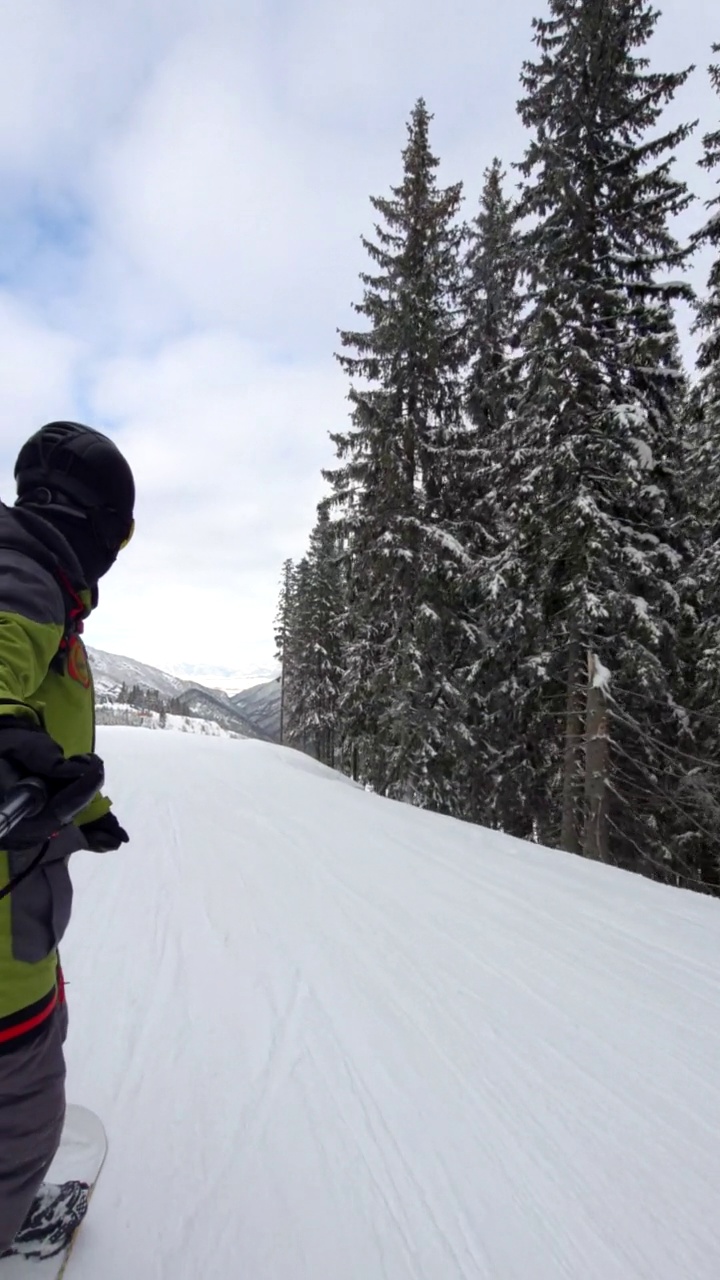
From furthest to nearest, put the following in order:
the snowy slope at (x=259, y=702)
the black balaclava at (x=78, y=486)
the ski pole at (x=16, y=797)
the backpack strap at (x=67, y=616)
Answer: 1. the snowy slope at (x=259, y=702)
2. the black balaclava at (x=78, y=486)
3. the backpack strap at (x=67, y=616)
4. the ski pole at (x=16, y=797)

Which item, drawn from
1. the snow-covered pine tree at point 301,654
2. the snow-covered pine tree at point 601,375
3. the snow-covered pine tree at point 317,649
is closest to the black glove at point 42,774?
the snow-covered pine tree at point 601,375

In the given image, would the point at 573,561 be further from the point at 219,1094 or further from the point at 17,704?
the point at 17,704

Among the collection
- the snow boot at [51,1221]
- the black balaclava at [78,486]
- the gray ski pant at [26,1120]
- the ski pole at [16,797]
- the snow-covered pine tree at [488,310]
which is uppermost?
the snow-covered pine tree at [488,310]

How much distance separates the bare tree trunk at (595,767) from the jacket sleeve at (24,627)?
9.88 metres

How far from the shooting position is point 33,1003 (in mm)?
1435

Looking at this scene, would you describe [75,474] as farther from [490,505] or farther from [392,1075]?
[490,505]

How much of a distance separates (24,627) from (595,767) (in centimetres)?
1052

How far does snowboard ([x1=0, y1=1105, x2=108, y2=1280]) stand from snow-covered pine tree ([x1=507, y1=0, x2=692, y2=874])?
9.02m

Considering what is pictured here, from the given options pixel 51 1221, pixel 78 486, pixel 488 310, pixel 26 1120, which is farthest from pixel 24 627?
pixel 488 310

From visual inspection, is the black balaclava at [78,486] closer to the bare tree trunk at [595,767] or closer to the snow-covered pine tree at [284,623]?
the bare tree trunk at [595,767]

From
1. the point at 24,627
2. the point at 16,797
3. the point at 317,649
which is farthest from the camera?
the point at 317,649

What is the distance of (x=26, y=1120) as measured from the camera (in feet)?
4.70

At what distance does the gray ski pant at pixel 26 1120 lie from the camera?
138 cm

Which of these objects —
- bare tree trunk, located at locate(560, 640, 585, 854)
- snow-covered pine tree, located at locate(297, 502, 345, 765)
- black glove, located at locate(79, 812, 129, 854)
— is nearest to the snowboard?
black glove, located at locate(79, 812, 129, 854)
